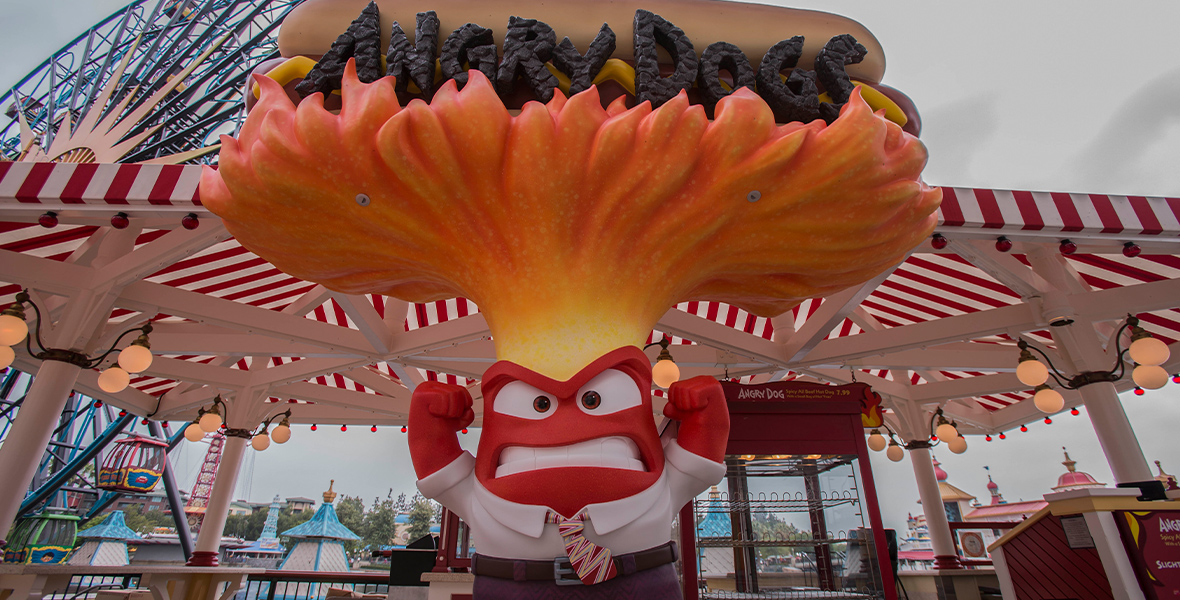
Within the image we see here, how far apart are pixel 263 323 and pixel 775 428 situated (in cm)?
435

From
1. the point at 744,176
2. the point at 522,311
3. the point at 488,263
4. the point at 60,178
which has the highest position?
the point at 60,178

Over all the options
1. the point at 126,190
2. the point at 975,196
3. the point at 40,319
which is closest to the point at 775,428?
the point at 975,196

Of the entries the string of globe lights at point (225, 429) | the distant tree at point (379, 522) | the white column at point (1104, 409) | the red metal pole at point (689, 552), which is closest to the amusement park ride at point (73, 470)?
the string of globe lights at point (225, 429)

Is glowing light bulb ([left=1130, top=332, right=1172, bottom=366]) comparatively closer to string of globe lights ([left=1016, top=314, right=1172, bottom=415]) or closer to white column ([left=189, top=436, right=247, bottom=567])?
string of globe lights ([left=1016, top=314, right=1172, bottom=415])

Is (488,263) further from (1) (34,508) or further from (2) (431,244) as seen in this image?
(1) (34,508)

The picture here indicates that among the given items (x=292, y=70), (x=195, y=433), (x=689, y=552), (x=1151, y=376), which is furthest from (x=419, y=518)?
(x=292, y=70)

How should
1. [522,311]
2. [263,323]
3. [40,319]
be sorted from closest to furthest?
1. [522,311]
2. [40,319]
3. [263,323]

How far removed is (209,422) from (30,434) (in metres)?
2.12

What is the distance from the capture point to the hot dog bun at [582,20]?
1.60m

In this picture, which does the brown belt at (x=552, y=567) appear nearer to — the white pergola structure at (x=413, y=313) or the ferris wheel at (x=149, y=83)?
the white pergola structure at (x=413, y=313)

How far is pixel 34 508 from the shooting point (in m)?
13.6

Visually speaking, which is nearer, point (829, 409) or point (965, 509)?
point (829, 409)

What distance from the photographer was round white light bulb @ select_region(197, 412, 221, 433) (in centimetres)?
623

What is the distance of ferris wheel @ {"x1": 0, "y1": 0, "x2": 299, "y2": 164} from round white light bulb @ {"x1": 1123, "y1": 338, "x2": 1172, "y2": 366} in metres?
16.0
